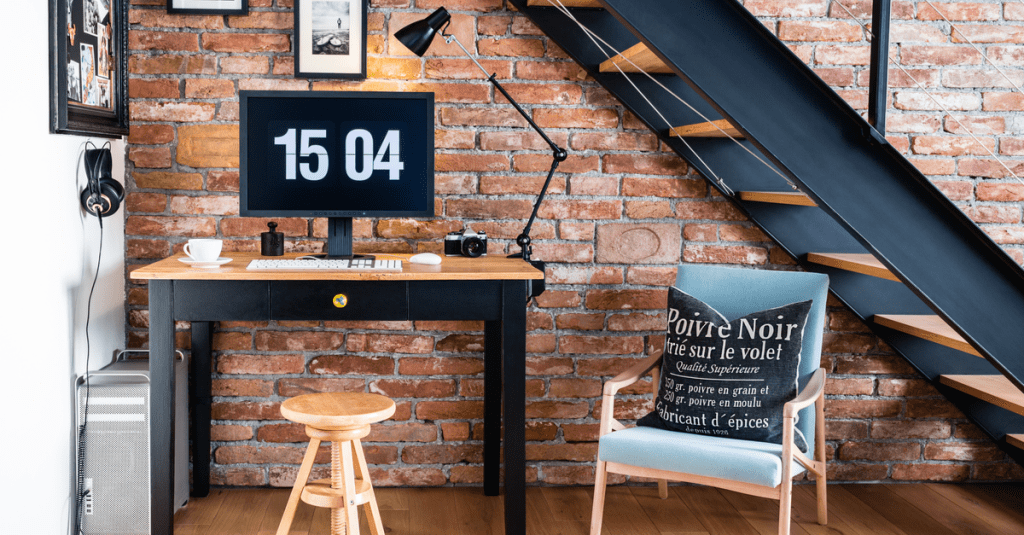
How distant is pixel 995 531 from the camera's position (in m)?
2.49

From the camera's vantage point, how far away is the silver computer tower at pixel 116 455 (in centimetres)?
229

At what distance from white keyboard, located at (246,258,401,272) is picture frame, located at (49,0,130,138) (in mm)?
675

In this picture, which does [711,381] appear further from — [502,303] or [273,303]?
[273,303]

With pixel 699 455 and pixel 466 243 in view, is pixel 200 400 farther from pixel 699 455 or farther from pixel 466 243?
pixel 699 455

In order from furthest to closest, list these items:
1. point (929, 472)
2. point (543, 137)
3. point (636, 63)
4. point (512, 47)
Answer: point (929, 472)
point (512, 47)
point (543, 137)
point (636, 63)

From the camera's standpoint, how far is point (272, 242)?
247 centimetres

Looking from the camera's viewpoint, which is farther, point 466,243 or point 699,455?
point 466,243

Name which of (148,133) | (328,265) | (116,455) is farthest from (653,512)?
(148,133)

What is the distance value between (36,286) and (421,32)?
131cm

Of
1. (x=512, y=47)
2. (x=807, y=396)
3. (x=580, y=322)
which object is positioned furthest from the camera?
(x=580, y=322)

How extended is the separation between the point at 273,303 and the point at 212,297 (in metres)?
0.17

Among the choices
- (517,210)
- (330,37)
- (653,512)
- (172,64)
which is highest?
(330,37)

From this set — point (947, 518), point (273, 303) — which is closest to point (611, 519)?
point (947, 518)

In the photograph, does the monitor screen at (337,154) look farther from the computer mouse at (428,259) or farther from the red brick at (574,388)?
the red brick at (574,388)
